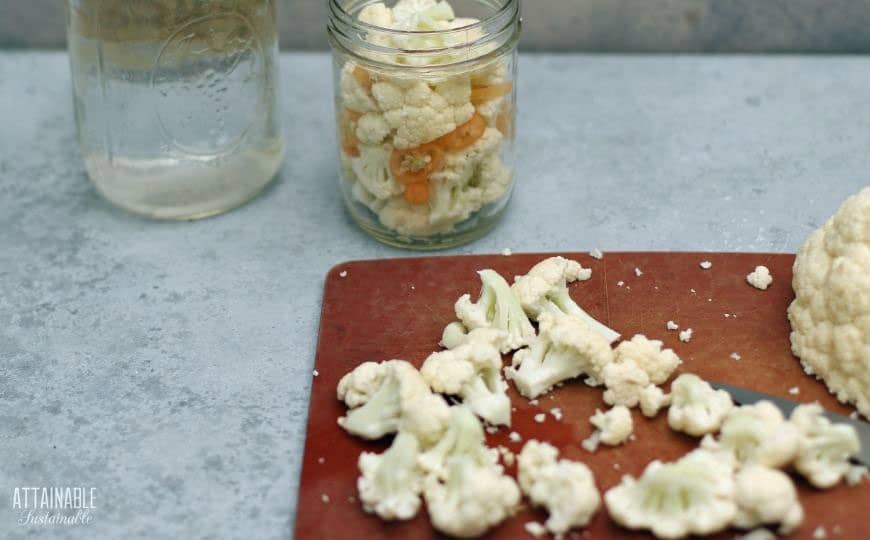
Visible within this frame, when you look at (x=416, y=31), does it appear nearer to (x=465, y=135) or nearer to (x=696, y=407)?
(x=465, y=135)

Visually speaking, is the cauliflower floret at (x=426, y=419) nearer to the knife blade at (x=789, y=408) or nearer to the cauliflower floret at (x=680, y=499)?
the cauliflower floret at (x=680, y=499)

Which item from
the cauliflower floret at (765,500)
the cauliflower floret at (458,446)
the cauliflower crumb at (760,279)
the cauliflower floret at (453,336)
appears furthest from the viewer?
the cauliflower crumb at (760,279)

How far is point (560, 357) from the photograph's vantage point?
1497mm

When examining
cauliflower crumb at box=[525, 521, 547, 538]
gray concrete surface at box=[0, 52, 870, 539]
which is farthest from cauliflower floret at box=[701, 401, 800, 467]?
gray concrete surface at box=[0, 52, 870, 539]

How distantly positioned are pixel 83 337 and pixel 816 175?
1.28 metres

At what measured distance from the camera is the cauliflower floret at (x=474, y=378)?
142cm

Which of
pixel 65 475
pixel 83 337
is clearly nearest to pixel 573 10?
pixel 83 337

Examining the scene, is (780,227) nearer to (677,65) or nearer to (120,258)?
(677,65)

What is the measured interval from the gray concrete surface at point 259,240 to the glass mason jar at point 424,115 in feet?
0.27

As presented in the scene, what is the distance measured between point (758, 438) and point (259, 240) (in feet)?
3.04

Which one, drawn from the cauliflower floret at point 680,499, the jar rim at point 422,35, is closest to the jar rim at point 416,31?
the jar rim at point 422,35

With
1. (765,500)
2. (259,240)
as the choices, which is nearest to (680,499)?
(765,500)

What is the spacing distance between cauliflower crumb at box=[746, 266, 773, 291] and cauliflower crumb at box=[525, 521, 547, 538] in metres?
0.58

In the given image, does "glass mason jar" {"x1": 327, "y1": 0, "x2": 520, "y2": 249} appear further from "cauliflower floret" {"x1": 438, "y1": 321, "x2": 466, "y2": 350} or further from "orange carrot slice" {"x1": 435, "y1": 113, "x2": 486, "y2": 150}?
"cauliflower floret" {"x1": 438, "y1": 321, "x2": 466, "y2": 350}
